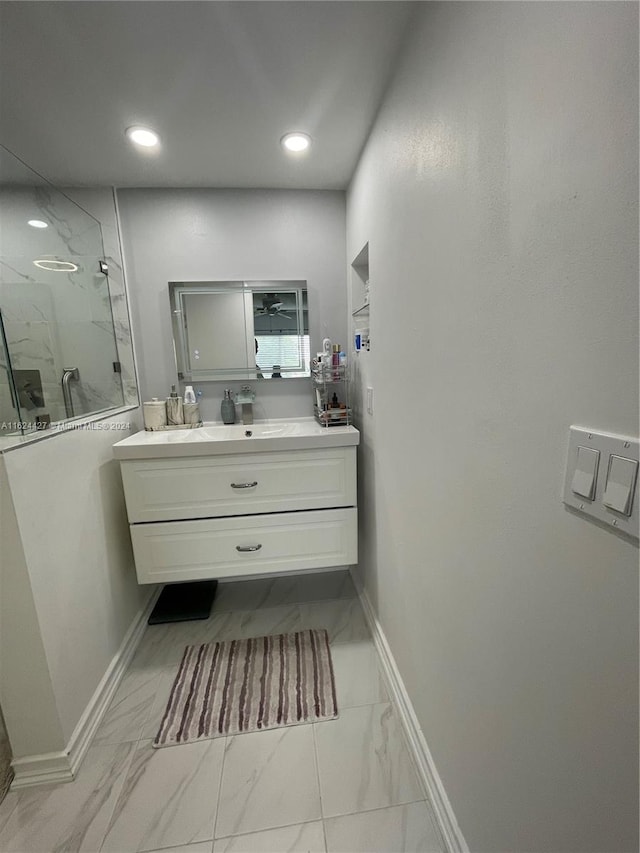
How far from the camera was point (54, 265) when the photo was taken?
1.53 meters

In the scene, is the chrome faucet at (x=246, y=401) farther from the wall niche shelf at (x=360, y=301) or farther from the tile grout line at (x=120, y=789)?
the tile grout line at (x=120, y=789)

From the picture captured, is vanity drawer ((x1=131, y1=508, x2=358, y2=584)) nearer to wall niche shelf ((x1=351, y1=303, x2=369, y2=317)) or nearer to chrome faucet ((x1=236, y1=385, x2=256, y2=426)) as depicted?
chrome faucet ((x1=236, y1=385, x2=256, y2=426))

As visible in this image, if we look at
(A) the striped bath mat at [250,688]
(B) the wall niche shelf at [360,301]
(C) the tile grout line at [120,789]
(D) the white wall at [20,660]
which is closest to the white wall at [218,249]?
(B) the wall niche shelf at [360,301]

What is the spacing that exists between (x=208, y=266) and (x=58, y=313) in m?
0.73


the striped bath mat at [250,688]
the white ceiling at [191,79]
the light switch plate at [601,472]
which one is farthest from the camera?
the striped bath mat at [250,688]

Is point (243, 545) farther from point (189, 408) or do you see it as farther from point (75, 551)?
point (189, 408)

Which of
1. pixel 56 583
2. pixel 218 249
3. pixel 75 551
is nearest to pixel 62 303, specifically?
pixel 218 249

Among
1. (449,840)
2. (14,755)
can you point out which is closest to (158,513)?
(14,755)

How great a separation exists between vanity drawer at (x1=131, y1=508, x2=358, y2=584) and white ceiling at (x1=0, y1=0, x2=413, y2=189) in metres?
1.56

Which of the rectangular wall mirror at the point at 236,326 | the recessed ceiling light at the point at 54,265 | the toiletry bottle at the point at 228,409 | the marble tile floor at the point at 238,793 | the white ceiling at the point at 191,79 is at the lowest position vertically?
the marble tile floor at the point at 238,793

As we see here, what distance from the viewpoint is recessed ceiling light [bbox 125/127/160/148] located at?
126 cm

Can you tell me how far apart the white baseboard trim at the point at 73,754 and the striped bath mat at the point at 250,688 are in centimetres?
23

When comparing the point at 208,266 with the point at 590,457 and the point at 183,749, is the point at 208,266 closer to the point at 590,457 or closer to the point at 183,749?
the point at 590,457

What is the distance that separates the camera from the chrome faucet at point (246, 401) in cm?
188
